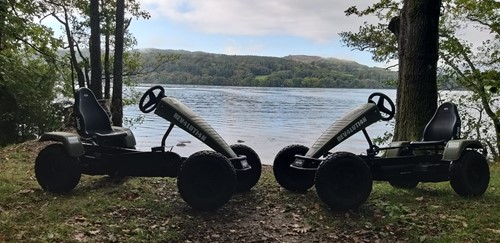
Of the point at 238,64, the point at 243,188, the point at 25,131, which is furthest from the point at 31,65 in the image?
the point at 238,64

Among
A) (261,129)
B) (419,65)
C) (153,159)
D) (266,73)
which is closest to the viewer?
(153,159)

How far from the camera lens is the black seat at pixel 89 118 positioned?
6.50 metres

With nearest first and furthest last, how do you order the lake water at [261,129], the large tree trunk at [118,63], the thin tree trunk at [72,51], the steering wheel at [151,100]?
the steering wheel at [151,100], the large tree trunk at [118,63], the thin tree trunk at [72,51], the lake water at [261,129]

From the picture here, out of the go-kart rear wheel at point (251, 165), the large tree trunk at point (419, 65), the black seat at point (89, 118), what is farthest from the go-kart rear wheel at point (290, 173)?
the large tree trunk at point (419, 65)

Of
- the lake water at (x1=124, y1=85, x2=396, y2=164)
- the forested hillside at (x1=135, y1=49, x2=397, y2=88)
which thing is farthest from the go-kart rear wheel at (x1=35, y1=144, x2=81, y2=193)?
the forested hillside at (x1=135, y1=49, x2=397, y2=88)

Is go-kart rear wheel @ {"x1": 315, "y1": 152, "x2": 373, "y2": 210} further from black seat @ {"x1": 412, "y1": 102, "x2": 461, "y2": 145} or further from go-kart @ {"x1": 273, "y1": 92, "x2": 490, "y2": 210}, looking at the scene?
black seat @ {"x1": 412, "y1": 102, "x2": 461, "y2": 145}

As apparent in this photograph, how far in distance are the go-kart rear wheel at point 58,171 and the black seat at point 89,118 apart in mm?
437

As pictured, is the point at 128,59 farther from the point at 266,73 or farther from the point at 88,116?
the point at 266,73

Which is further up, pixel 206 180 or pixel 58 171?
pixel 206 180

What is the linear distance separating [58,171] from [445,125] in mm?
5761

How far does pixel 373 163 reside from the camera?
6.01 m

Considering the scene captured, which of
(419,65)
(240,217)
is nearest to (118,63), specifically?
(419,65)

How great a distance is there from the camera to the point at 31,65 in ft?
77.0

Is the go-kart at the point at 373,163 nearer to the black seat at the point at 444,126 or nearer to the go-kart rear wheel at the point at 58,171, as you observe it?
the black seat at the point at 444,126
